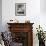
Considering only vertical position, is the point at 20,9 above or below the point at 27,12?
above

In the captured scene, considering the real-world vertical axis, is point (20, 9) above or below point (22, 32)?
above

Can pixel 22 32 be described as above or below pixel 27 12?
below

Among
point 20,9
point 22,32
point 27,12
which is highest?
point 20,9

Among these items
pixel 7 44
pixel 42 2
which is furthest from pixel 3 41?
pixel 42 2

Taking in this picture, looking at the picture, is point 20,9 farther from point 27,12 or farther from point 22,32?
point 22,32

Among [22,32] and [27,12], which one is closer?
[22,32]

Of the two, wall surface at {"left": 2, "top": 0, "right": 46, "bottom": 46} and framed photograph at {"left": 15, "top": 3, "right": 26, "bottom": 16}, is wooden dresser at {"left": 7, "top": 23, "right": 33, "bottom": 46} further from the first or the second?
framed photograph at {"left": 15, "top": 3, "right": 26, "bottom": 16}

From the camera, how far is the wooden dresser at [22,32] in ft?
17.9

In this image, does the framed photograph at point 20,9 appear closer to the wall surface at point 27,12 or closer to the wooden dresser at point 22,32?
the wall surface at point 27,12

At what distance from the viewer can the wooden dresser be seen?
5.46 m

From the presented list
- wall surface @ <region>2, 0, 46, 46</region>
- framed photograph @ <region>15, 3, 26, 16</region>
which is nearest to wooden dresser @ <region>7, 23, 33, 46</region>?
wall surface @ <region>2, 0, 46, 46</region>

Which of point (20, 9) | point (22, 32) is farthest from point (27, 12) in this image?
point (22, 32)

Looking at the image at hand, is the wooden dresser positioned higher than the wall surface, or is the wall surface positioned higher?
the wall surface

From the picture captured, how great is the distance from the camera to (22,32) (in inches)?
218
